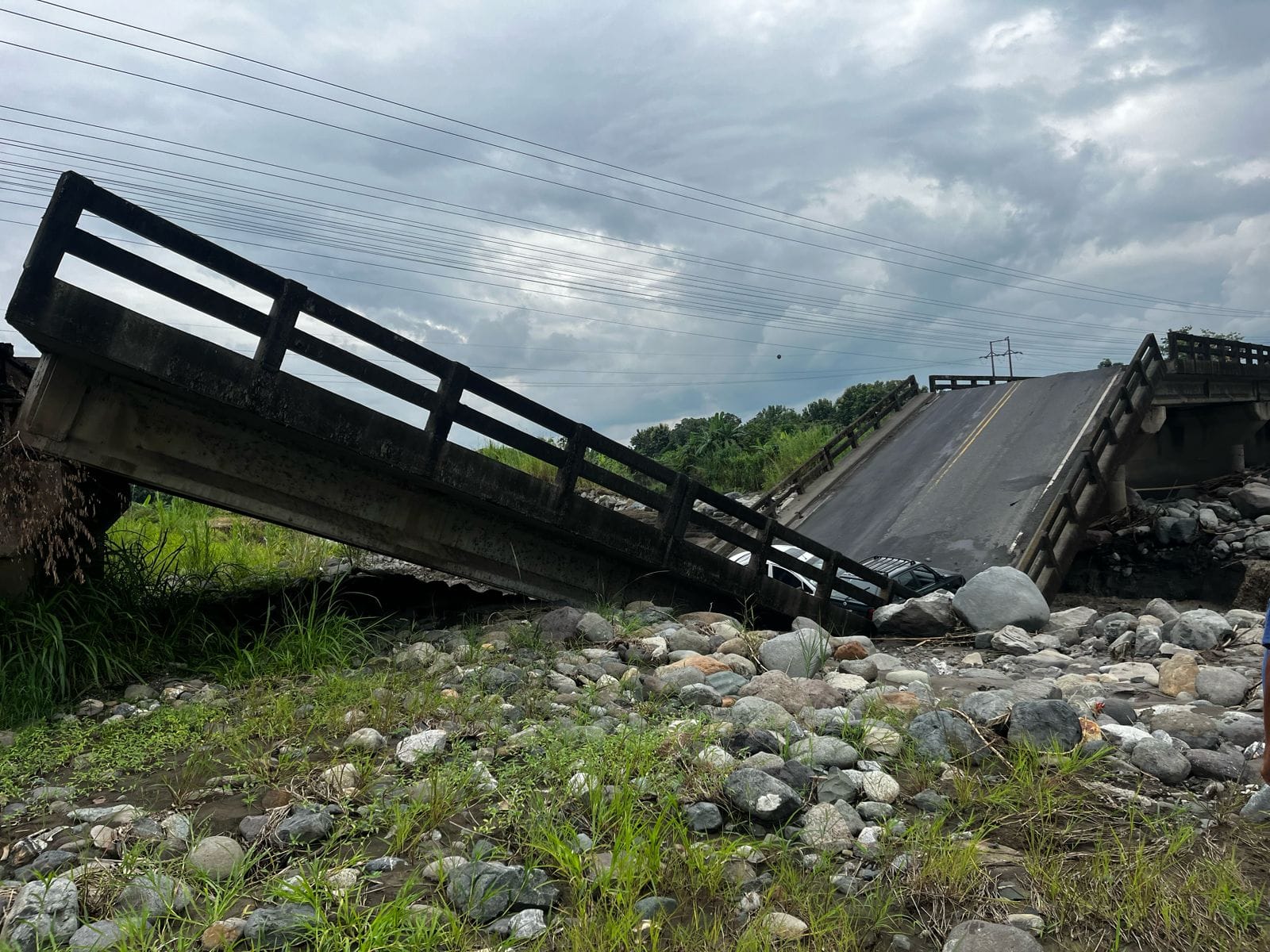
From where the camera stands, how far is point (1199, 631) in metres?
9.49

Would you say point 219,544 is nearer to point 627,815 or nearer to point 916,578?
point 916,578

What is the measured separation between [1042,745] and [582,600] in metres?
5.33

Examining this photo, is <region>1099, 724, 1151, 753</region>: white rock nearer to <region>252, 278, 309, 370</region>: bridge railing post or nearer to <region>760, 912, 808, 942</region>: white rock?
<region>760, 912, 808, 942</region>: white rock

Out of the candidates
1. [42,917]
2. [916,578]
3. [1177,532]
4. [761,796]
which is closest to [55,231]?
[42,917]

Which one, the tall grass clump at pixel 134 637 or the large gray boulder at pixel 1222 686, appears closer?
the tall grass clump at pixel 134 637

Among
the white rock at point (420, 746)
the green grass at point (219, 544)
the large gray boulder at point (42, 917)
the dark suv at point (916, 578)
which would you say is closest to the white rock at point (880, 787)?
the white rock at point (420, 746)

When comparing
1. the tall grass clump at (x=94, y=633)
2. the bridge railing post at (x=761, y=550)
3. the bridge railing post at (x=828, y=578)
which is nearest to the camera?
the tall grass clump at (x=94, y=633)

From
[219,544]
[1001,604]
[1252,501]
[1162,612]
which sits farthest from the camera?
[1252,501]

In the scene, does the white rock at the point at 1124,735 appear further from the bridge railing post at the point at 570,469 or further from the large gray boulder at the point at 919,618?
the large gray boulder at the point at 919,618

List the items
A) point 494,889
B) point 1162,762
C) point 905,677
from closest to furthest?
point 494,889 < point 1162,762 < point 905,677

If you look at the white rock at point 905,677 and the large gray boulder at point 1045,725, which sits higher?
the large gray boulder at point 1045,725

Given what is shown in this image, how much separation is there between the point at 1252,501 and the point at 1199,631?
17229 millimetres

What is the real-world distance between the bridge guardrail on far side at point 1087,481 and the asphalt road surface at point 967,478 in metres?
0.49

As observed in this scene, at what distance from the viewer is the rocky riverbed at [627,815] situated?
3.55m
